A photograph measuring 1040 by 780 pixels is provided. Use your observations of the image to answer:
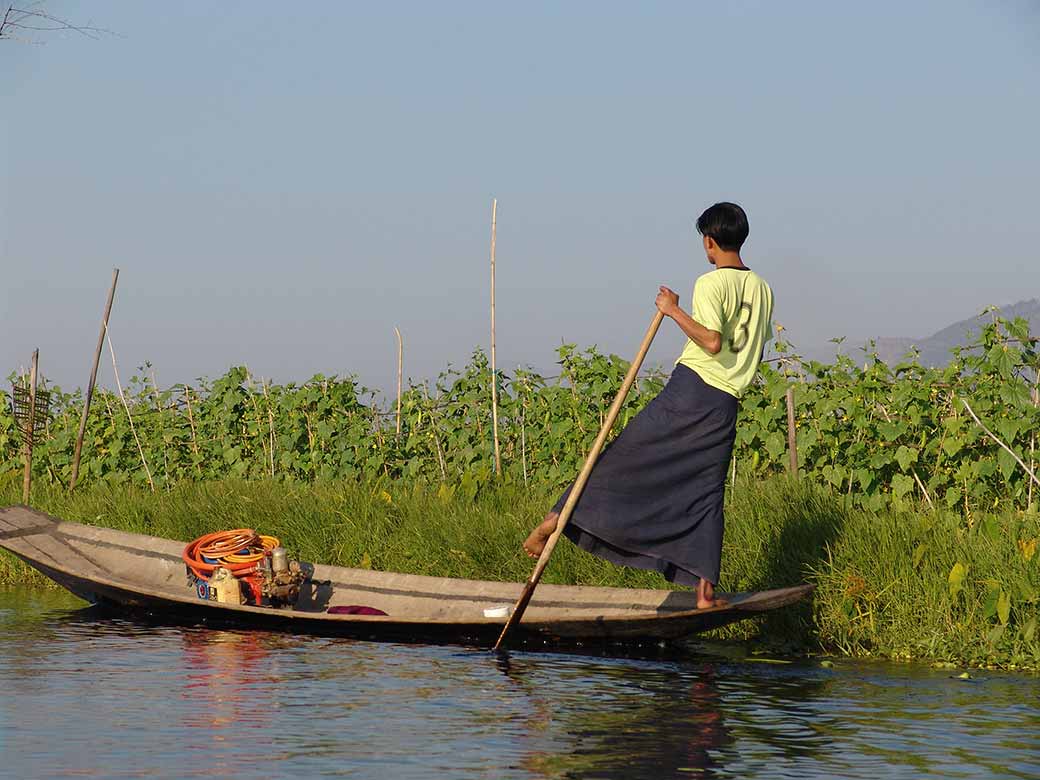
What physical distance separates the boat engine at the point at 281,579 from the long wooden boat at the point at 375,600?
0.13 meters

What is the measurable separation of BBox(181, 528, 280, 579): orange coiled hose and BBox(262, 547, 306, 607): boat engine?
14 cm

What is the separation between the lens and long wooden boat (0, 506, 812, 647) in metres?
7.95

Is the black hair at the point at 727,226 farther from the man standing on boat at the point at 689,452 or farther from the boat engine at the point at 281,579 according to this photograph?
the boat engine at the point at 281,579

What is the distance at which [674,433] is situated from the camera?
752 cm

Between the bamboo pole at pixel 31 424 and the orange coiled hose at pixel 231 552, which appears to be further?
the bamboo pole at pixel 31 424

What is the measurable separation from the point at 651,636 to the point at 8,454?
11.0 m

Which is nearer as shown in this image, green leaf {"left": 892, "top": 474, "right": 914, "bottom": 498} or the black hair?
the black hair

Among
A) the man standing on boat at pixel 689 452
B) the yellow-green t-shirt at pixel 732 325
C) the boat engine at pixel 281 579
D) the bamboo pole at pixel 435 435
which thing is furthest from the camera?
the bamboo pole at pixel 435 435

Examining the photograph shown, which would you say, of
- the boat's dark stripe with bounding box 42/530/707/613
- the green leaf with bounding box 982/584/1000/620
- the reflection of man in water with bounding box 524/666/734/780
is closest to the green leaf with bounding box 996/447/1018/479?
the green leaf with bounding box 982/584/1000/620

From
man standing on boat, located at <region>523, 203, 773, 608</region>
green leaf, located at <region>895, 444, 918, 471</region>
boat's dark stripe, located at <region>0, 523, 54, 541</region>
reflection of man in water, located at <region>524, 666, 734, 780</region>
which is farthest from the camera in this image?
boat's dark stripe, located at <region>0, 523, 54, 541</region>

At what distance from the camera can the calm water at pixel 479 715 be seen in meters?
5.50

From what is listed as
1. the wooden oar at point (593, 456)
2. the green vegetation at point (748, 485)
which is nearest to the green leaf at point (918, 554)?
the green vegetation at point (748, 485)

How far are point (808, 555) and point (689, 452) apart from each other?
1.52m

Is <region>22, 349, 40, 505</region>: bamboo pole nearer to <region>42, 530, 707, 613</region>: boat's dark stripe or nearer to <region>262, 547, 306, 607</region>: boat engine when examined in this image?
<region>42, 530, 707, 613</region>: boat's dark stripe
